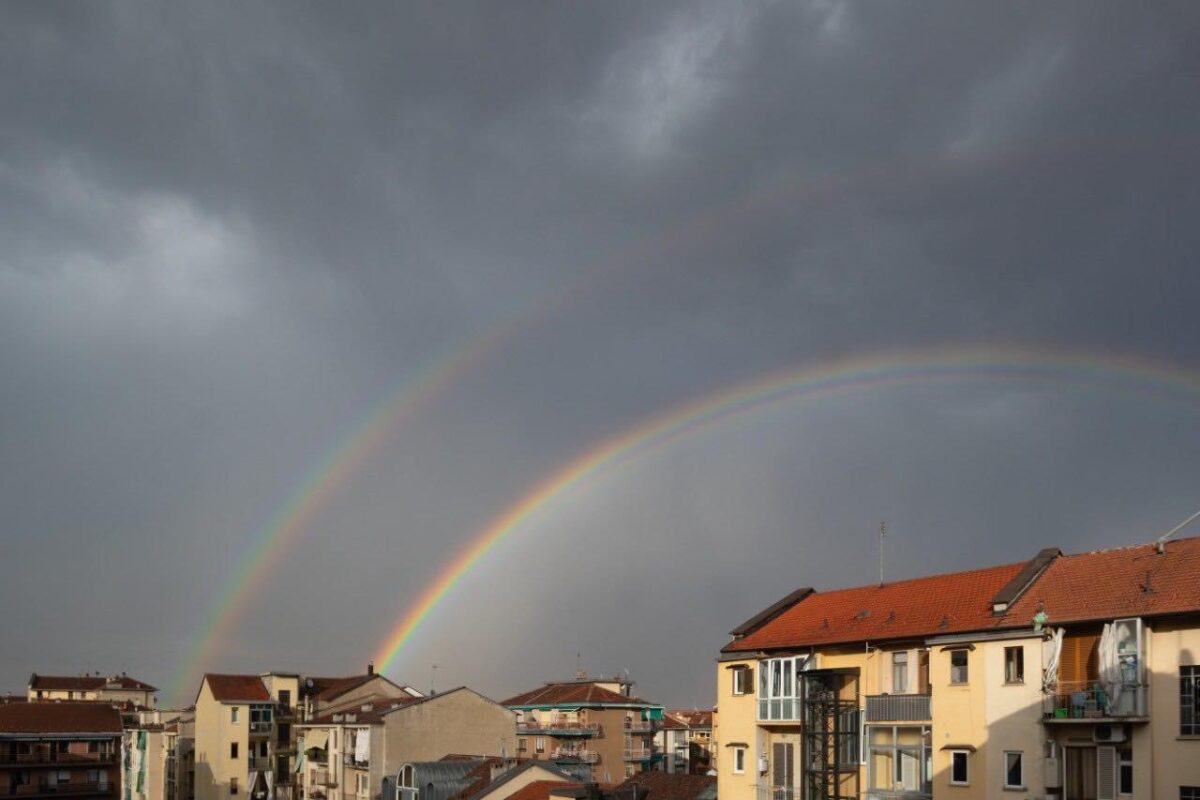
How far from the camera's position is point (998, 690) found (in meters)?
38.4

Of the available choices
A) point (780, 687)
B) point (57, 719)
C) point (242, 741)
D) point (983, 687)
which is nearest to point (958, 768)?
point (983, 687)

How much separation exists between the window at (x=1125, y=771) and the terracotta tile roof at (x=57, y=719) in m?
93.7

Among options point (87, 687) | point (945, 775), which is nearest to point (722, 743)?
point (945, 775)

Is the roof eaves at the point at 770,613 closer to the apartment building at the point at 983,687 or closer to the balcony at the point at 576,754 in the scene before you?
the apartment building at the point at 983,687

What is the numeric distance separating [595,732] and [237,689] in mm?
35022

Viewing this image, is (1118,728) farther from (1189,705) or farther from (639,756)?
(639,756)

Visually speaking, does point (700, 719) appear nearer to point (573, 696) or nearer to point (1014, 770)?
point (573, 696)

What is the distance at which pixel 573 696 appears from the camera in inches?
4023

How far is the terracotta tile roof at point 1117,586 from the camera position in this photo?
34.3 metres

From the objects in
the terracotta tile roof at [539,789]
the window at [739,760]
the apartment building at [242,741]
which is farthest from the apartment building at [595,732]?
the window at [739,760]

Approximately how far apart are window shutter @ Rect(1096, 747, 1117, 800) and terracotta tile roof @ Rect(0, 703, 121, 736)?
93020mm

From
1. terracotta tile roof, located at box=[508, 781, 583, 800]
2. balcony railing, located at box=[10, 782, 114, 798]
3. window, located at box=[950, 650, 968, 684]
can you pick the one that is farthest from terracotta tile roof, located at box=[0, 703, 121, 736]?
window, located at box=[950, 650, 968, 684]

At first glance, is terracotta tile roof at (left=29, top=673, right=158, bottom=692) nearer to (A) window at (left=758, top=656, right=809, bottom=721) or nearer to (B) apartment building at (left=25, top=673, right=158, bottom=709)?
(B) apartment building at (left=25, top=673, right=158, bottom=709)

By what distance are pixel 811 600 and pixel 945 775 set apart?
1423cm
